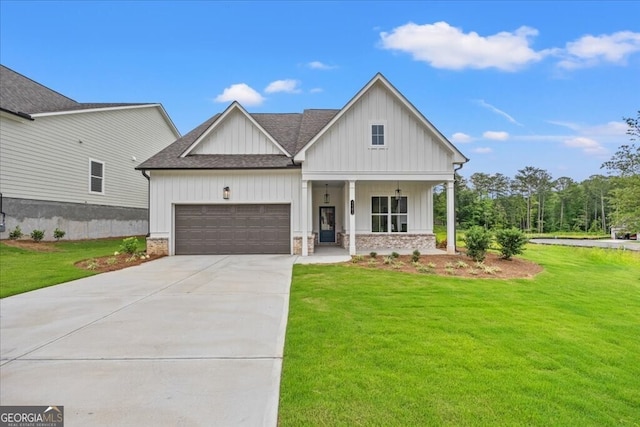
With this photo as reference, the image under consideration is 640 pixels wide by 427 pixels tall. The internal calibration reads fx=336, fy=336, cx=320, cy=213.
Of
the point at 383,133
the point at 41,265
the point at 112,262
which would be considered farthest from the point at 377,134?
the point at 41,265

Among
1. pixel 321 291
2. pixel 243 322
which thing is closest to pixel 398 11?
pixel 321 291

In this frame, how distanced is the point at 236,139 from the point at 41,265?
27.9 ft

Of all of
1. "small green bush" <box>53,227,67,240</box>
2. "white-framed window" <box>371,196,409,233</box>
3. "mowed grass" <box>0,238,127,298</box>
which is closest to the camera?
"mowed grass" <box>0,238,127,298</box>

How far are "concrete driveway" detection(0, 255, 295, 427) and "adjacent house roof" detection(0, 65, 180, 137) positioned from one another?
460 inches

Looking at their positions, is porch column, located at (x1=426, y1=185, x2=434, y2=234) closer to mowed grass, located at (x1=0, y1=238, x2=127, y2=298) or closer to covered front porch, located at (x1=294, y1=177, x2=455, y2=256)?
covered front porch, located at (x1=294, y1=177, x2=455, y2=256)

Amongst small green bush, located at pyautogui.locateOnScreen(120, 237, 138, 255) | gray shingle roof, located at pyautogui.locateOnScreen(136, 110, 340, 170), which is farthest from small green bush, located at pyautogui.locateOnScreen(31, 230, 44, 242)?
gray shingle roof, located at pyautogui.locateOnScreen(136, 110, 340, 170)

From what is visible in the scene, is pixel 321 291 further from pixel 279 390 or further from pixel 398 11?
pixel 398 11

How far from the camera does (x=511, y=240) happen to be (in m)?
11.9

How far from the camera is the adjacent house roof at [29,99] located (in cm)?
1480

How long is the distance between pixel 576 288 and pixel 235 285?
8.24m

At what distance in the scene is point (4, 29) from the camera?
19.3m

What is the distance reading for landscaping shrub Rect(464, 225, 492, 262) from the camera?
1154 cm

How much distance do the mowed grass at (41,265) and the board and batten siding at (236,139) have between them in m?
6.27

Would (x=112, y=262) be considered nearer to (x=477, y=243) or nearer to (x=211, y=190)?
(x=211, y=190)
